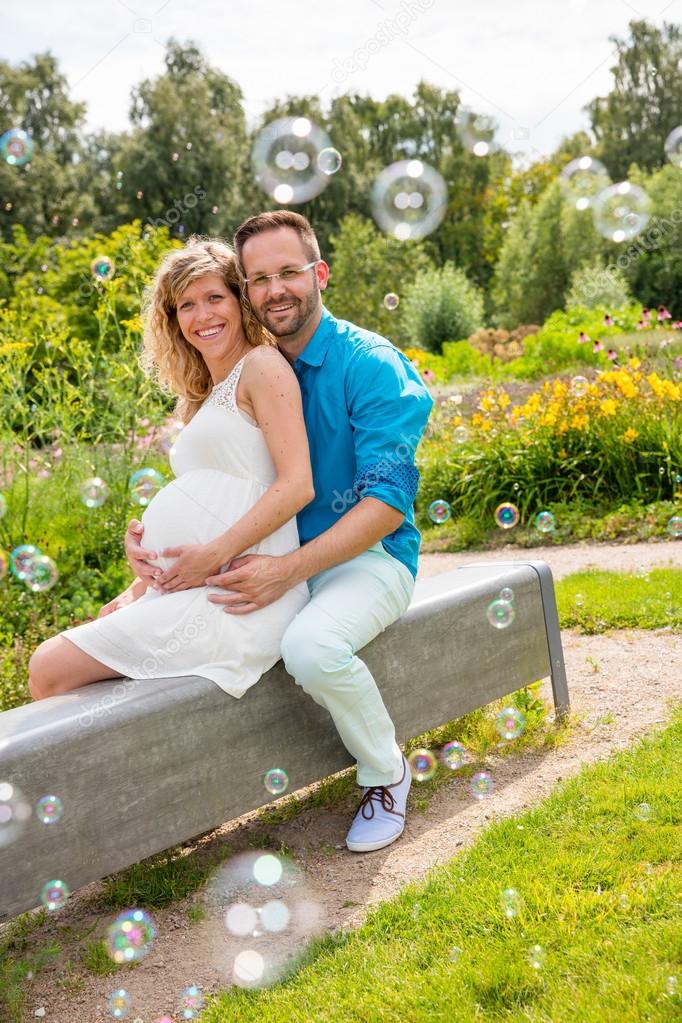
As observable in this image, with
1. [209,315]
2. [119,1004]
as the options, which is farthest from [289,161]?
[119,1004]

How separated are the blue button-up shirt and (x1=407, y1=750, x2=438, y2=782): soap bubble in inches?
25.4

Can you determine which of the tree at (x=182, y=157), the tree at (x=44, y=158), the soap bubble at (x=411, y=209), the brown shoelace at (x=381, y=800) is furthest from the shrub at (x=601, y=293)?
the brown shoelace at (x=381, y=800)

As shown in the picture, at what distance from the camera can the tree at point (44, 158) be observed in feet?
84.2

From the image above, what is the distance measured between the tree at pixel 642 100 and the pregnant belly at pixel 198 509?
3486 centimetres

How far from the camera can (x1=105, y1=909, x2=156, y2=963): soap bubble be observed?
101 inches

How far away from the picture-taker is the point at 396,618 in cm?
315

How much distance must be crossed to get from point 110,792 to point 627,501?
5.51 metres

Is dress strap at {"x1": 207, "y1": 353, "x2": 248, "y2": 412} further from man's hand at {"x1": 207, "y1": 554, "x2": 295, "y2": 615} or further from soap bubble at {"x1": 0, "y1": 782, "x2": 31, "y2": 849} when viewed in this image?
soap bubble at {"x1": 0, "y1": 782, "x2": 31, "y2": 849}

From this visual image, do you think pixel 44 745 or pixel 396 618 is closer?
pixel 44 745

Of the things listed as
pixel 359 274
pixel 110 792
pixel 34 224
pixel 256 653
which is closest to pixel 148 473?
pixel 256 653

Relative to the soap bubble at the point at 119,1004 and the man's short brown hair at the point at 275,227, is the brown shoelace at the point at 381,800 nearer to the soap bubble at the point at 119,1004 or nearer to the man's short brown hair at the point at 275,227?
the soap bubble at the point at 119,1004

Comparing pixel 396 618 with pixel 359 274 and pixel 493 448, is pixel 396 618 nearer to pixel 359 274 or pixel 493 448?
→ pixel 493 448

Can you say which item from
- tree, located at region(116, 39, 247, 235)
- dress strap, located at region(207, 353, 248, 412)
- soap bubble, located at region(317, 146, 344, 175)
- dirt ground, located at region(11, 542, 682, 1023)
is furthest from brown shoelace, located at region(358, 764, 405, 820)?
A: tree, located at region(116, 39, 247, 235)

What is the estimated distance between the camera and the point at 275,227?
10.0 ft
